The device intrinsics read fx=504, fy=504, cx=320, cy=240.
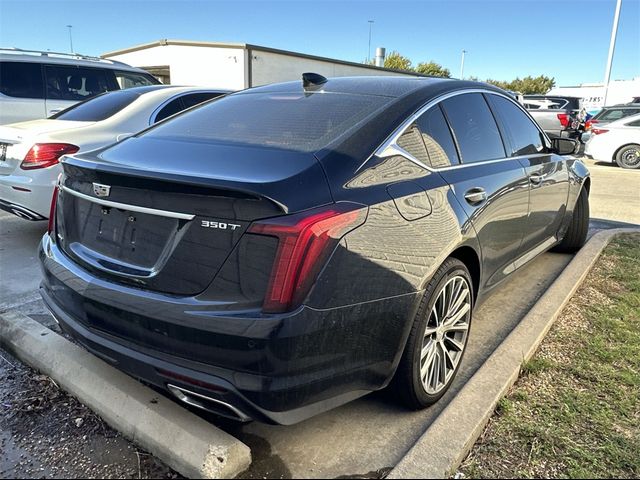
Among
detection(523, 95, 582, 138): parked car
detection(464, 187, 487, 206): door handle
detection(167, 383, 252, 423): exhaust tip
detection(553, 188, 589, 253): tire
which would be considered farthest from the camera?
detection(523, 95, 582, 138): parked car

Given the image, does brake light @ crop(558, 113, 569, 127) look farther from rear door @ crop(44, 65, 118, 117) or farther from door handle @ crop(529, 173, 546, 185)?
door handle @ crop(529, 173, 546, 185)

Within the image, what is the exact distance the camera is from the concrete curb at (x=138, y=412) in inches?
79.5

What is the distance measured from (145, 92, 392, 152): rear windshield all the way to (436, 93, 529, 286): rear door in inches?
22.7

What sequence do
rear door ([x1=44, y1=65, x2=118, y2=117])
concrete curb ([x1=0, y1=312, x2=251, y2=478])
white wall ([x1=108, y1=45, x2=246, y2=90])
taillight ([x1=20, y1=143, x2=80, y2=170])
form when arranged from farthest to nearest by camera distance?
white wall ([x1=108, y1=45, x2=246, y2=90]) < rear door ([x1=44, y1=65, x2=118, y2=117]) < taillight ([x1=20, y1=143, x2=80, y2=170]) < concrete curb ([x1=0, y1=312, x2=251, y2=478])

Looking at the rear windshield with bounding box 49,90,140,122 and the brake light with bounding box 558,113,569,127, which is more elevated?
the rear windshield with bounding box 49,90,140,122

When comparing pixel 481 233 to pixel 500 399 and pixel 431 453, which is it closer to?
pixel 500 399

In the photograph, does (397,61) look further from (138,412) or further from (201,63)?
(138,412)

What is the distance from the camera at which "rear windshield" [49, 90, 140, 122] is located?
521 centimetres

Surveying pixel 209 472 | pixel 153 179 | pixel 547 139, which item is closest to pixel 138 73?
pixel 547 139

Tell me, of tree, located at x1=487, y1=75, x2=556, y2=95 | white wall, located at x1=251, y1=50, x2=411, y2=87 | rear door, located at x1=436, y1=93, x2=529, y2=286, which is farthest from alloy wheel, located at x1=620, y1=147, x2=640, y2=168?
tree, located at x1=487, y1=75, x2=556, y2=95

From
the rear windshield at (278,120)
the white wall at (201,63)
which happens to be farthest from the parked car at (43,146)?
the white wall at (201,63)

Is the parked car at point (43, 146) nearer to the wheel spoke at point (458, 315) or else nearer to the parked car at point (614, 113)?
the wheel spoke at point (458, 315)

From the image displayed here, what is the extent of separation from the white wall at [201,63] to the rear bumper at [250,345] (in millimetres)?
16622

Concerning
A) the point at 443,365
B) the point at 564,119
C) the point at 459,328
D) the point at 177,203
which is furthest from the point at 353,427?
the point at 564,119
